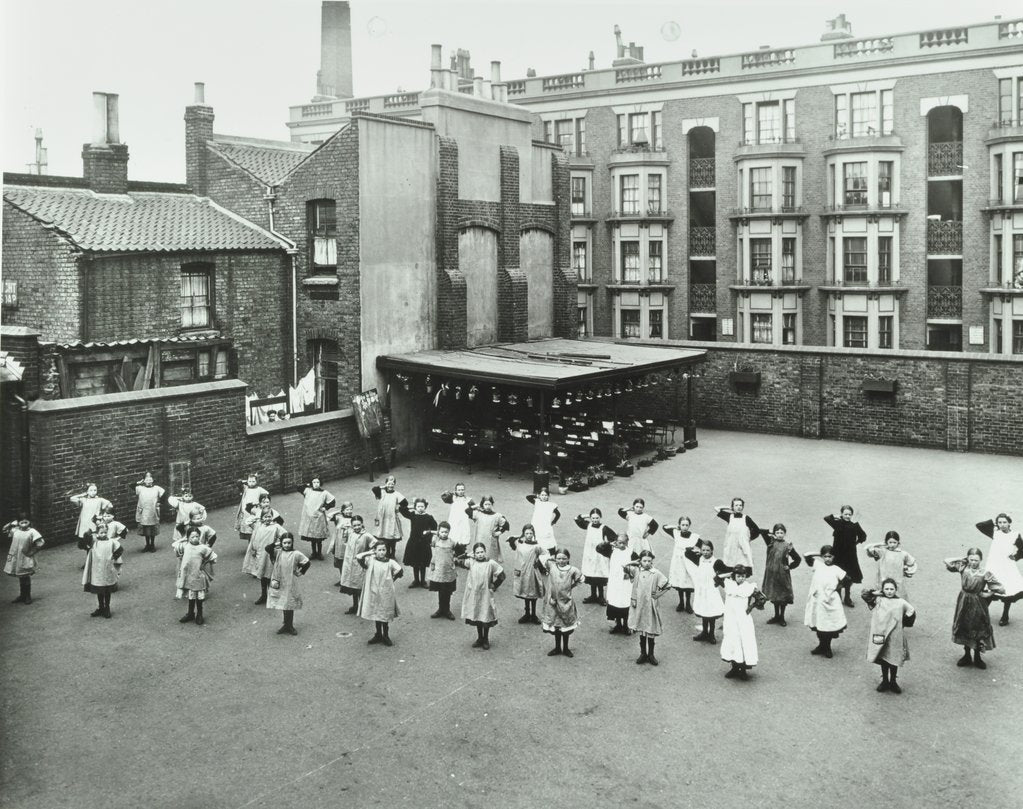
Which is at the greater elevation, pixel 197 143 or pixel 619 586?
pixel 197 143

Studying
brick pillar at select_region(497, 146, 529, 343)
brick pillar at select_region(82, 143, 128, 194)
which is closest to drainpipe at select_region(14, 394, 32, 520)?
brick pillar at select_region(82, 143, 128, 194)

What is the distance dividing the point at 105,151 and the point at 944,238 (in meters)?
30.2

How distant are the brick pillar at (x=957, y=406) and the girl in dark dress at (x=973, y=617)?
51.2 feet

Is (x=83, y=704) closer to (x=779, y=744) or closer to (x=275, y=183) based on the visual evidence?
(x=779, y=744)

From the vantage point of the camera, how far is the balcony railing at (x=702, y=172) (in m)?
43.2

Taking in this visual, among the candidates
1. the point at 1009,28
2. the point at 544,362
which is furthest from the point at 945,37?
the point at 544,362

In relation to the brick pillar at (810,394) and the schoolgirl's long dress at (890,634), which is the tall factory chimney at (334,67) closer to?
the brick pillar at (810,394)

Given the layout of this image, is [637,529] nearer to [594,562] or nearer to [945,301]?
[594,562]

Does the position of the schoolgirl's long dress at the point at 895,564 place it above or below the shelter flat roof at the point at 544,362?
below

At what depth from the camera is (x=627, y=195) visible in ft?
146

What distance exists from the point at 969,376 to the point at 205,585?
21.4 metres

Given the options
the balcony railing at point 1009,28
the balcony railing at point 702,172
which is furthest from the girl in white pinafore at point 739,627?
the balcony railing at point 702,172

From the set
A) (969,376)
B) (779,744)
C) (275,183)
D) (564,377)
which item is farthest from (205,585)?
(969,376)

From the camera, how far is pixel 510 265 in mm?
30812
